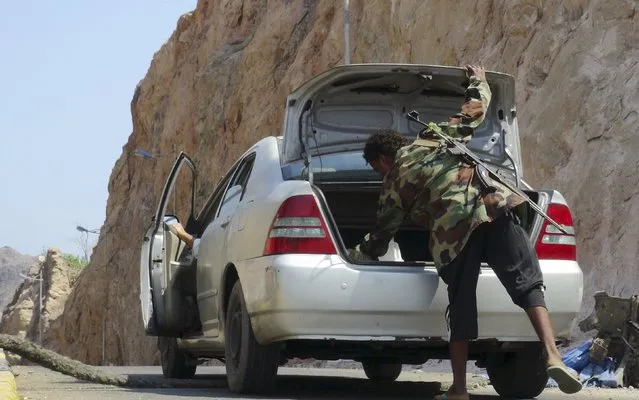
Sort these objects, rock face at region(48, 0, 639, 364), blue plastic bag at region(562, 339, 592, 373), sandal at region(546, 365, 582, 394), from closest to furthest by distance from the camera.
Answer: sandal at region(546, 365, 582, 394) → blue plastic bag at region(562, 339, 592, 373) → rock face at region(48, 0, 639, 364)

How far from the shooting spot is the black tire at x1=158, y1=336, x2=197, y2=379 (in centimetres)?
1085

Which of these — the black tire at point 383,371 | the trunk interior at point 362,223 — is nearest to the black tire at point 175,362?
the black tire at point 383,371

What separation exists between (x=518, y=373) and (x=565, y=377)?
1617mm

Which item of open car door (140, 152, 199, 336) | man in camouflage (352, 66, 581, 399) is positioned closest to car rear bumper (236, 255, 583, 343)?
man in camouflage (352, 66, 581, 399)

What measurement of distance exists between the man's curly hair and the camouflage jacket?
8cm

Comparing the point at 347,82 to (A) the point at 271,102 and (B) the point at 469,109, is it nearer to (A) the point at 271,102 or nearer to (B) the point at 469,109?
(B) the point at 469,109

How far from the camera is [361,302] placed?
712cm

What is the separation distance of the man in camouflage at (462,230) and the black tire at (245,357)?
1.13m

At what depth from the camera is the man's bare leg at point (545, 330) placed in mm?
6730

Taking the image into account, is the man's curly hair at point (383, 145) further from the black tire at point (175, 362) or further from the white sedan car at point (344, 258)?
the black tire at point (175, 362)

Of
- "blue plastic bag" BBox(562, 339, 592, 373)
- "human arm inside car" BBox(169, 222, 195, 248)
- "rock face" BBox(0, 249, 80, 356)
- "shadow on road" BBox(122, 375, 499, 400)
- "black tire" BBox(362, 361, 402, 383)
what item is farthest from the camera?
"rock face" BBox(0, 249, 80, 356)

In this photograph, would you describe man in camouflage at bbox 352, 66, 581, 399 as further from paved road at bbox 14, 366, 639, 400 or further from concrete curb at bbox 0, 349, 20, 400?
concrete curb at bbox 0, 349, 20, 400

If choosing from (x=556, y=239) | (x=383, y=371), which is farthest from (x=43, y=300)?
(x=556, y=239)

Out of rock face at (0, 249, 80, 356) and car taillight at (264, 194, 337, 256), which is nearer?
car taillight at (264, 194, 337, 256)
